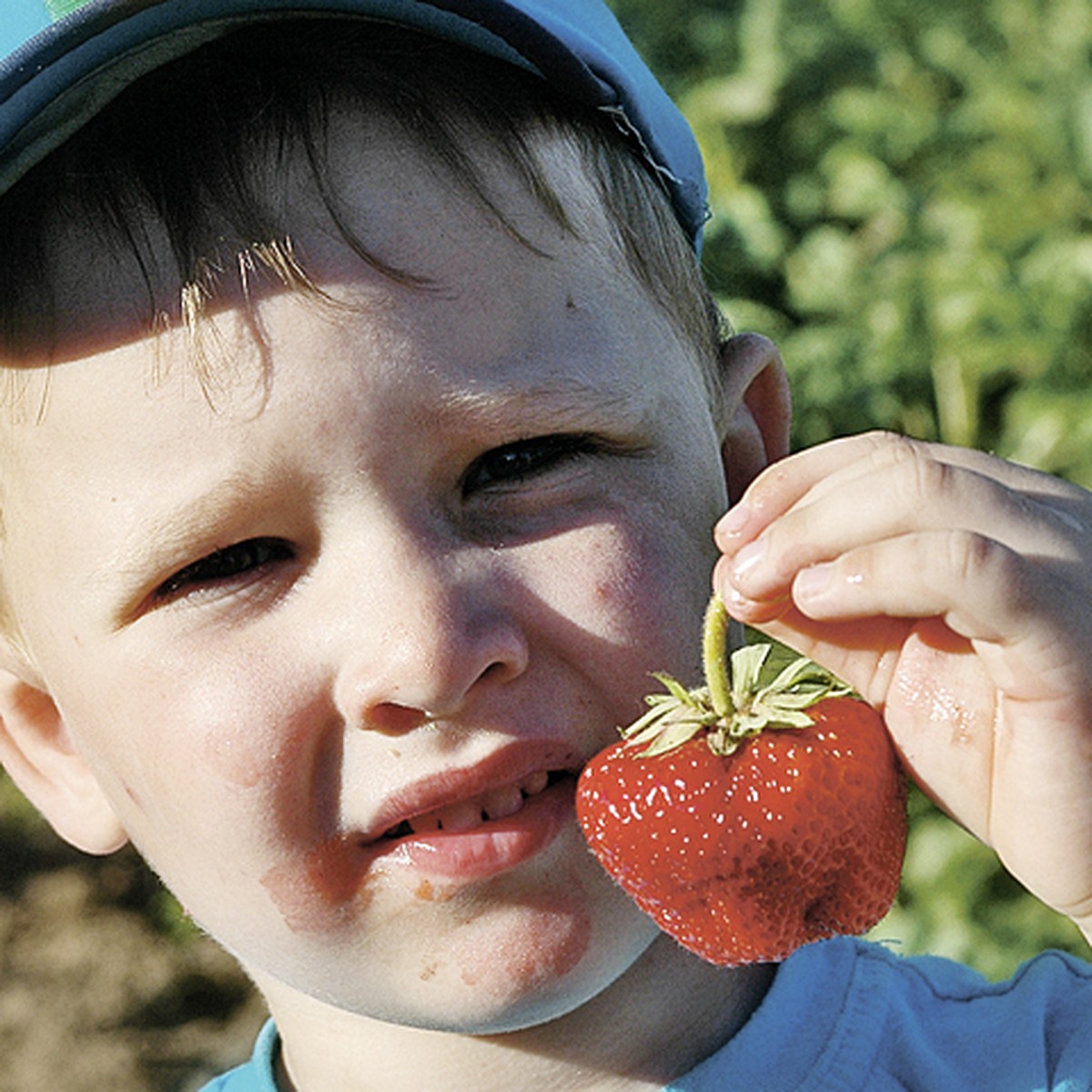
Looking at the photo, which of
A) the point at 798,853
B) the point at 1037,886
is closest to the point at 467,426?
the point at 798,853

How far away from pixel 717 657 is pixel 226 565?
432 millimetres

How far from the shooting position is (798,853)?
1.22 m

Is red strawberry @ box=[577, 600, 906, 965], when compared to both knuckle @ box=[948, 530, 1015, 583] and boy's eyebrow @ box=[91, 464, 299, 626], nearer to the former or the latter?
knuckle @ box=[948, 530, 1015, 583]

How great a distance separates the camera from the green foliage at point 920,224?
10.5 ft

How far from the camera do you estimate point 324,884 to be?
142cm

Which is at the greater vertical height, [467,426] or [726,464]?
[467,426]

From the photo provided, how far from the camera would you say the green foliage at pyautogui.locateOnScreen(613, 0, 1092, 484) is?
337 centimetres

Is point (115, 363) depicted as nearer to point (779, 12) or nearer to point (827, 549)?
point (827, 549)

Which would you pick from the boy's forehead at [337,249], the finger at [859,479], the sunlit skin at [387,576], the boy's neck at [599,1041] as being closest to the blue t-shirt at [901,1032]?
the boy's neck at [599,1041]

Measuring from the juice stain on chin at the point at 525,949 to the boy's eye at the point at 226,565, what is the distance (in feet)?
1.11

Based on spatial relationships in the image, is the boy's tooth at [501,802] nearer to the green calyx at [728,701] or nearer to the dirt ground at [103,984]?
the green calyx at [728,701]

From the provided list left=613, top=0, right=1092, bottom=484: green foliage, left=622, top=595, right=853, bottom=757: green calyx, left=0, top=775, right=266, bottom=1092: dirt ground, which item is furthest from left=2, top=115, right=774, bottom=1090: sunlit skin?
left=0, top=775, right=266, bottom=1092: dirt ground

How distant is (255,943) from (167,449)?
0.43 meters

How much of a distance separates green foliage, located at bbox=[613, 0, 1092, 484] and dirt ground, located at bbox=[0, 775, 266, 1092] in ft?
5.77
